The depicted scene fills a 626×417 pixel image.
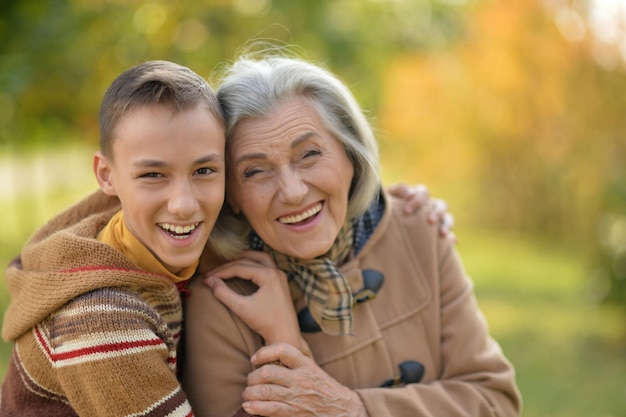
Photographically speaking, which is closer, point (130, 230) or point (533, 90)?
point (130, 230)

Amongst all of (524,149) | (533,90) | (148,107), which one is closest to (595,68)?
(533,90)

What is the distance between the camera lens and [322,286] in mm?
2695

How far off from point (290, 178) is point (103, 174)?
2.04 ft

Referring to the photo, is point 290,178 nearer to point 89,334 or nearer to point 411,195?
point 411,195

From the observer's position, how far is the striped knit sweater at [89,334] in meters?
2.10

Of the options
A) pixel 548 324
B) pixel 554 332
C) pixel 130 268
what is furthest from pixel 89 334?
pixel 548 324

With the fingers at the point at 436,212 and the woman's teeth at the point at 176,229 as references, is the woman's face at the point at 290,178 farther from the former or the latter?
the fingers at the point at 436,212

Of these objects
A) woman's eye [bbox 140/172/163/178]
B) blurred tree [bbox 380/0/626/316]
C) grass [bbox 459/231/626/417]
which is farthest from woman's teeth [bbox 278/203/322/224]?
blurred tree [bbox 380/0/626/316]

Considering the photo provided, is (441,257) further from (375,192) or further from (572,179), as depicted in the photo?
(572,179)

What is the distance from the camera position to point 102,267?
2217 millimetres

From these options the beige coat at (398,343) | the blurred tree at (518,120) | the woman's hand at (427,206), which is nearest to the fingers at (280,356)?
the beige coat at (398,343)

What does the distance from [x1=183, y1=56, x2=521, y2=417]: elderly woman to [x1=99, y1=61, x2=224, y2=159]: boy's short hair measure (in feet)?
0.88

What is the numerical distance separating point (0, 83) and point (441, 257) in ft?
13.4

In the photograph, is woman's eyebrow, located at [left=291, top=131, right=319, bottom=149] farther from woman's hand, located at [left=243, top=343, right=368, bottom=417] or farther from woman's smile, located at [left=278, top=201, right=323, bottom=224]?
woman's hand, located at [left=243, top=343, right=368, bottom=417]
